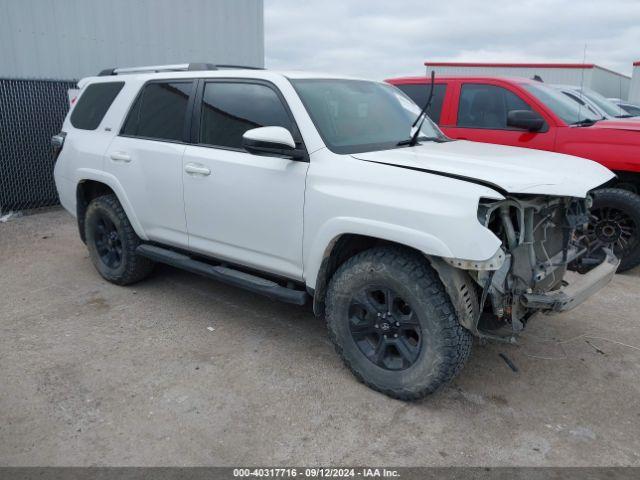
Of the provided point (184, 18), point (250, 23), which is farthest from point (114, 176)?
point (250, 23)

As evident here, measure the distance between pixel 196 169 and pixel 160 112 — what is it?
2.66 feet

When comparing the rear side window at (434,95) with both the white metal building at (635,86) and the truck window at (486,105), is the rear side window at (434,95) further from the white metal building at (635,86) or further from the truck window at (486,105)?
the white metal building at (635,86)

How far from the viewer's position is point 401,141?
385 cm

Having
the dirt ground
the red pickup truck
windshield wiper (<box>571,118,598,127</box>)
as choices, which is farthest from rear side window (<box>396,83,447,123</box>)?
the dirt ground

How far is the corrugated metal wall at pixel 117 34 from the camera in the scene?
8.27 meters

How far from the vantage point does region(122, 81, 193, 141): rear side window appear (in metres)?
4.30

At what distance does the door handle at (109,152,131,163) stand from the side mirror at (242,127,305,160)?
62.3 inches

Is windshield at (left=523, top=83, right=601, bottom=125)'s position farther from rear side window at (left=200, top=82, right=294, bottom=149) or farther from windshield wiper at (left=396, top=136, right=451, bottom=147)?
rear side window at (left=200, top=82, right=294, bottom=149)

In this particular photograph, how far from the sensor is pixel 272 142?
3.33 metres

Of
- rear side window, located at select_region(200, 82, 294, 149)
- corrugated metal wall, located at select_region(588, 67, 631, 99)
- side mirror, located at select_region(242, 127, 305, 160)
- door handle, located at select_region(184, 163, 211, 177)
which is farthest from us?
corrugated metal wall, located at select_region(588, 67, 631, 99)

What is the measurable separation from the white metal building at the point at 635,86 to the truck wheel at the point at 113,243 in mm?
19455

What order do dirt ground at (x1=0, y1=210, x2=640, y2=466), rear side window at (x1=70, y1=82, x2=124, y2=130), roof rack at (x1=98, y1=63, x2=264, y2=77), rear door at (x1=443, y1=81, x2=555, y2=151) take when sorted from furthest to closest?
rear door at (x1=443, y1=81, x2=555, y2=151), rear side window at (x1=70, y1=82, x2=124, y2=130), roof rack at (x1=98, y1=63, x2=264, y2=77), dirt ground at (x1=0, y1=210, x2=640, y2=466)

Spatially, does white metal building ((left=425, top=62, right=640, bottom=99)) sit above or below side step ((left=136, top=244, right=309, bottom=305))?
above

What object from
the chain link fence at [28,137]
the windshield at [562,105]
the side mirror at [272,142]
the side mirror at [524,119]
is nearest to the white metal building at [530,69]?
the windshield at [562,105]
